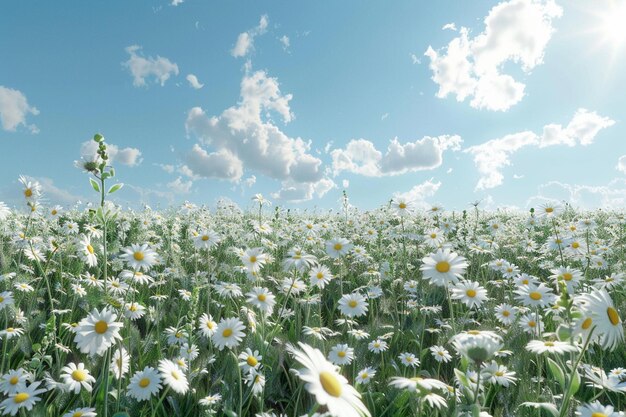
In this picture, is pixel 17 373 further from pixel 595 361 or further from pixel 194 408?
pixel 595 361

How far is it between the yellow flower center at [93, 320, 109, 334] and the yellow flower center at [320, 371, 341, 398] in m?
1.38

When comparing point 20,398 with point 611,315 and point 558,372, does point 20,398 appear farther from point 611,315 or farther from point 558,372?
point 611,315

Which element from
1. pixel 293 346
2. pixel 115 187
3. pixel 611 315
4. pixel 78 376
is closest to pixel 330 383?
pixel 611 315

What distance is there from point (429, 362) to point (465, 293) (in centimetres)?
88

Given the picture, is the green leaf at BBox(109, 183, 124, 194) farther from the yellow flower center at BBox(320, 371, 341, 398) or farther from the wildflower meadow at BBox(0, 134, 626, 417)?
the yellow flower center at BBox(320, 371, 341, 398)

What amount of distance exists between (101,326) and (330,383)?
145 centimetres

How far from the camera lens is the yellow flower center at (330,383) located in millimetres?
1282

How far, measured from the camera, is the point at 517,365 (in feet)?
10.8

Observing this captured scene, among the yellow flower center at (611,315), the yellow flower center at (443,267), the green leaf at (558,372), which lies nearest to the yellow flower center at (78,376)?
the yellow flower center at (443,267)

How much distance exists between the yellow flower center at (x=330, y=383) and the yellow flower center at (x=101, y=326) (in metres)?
1.38

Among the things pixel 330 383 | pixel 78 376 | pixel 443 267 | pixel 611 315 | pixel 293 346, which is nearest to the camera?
pixel 330 383

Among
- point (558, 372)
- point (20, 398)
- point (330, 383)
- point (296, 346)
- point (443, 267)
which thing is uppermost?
point (443, 267)

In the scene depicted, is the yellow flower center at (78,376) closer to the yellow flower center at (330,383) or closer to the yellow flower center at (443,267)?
the yellow flower center at (330,383)

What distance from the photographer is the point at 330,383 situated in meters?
1.31
